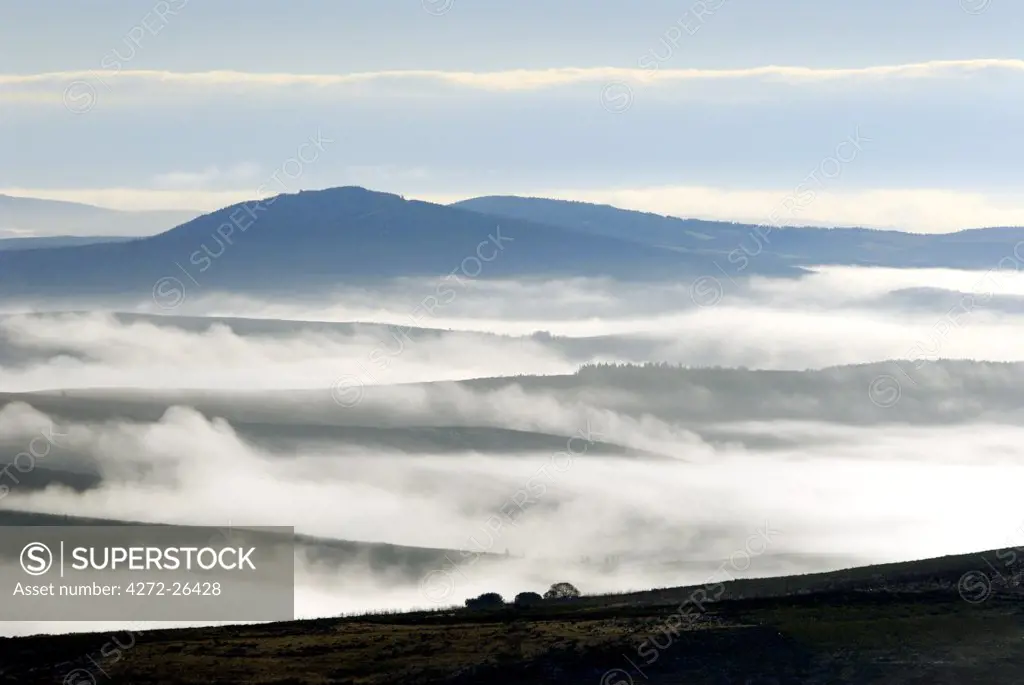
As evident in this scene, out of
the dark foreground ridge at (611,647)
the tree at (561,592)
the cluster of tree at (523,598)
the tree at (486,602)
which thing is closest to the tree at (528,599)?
the cluster of tree at (523,598)

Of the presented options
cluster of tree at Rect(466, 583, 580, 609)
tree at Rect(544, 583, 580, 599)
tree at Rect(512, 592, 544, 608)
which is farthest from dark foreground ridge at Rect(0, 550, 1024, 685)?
tree at Rect(544, 583, 580, 599)

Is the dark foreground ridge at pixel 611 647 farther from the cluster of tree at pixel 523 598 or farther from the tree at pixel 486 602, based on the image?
the cluster of tree at pixel 523 598

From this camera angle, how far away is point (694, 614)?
104 meters

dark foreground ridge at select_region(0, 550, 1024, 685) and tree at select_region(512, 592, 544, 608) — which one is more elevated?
tree at select_region(512, 592, 544, 608)

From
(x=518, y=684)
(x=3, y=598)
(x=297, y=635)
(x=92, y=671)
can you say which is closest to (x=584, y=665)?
(x=518, y=684)

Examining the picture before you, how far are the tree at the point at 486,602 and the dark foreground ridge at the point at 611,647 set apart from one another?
911 cm

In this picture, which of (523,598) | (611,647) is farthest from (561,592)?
(611,647)

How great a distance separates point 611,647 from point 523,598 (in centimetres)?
3144

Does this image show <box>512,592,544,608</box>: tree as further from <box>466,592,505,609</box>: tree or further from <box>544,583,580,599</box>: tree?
<box>544,583,580,599</box>: tree

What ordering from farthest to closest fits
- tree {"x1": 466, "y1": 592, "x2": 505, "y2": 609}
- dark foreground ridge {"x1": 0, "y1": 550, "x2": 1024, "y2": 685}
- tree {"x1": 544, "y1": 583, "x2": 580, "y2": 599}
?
tree {"x1": 544, "y1": 583, "x2": 580, "y2": 599} < tree {"x1": 466, "y1": 592, "x2": 505, "y2": 609} < dark foreground ridge {"x1": 0, "y1": 550, "x2": 1024, "y2": 685}

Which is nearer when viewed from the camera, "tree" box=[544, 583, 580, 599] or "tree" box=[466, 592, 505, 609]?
"tree" box=[466, 592, 505, 609]

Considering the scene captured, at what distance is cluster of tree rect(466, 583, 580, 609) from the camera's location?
11975cm

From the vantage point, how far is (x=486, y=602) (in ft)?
397

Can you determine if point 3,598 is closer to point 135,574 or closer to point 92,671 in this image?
point 135,574
